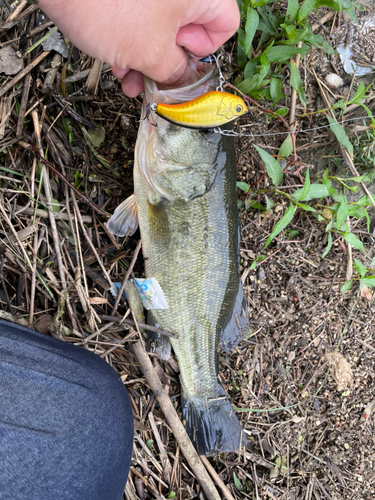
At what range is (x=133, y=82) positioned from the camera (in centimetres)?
232

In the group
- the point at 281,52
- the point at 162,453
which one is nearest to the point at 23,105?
the point at 281,52

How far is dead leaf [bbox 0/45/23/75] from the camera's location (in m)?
2.29

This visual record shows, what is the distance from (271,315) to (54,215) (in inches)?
80.2

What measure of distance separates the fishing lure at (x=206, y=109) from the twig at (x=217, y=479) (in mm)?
2553

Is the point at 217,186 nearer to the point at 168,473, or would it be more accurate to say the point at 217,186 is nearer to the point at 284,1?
the point at 284,1

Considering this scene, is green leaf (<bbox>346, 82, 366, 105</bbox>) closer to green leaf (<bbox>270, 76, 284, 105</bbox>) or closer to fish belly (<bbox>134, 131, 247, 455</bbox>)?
green leaf (<bbox>270, 76, 284, 105</bbox>)

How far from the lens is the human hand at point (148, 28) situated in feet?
5.32

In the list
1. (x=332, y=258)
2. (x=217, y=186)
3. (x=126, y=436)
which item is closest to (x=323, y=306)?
(x=332, y=258)

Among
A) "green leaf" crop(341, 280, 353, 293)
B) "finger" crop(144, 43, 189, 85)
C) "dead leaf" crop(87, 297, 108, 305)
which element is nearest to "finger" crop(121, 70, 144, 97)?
"finger" crop(144, 43, 189, 85)

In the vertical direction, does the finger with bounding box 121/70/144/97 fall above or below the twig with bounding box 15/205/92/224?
above

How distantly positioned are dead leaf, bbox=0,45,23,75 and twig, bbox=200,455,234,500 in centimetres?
317

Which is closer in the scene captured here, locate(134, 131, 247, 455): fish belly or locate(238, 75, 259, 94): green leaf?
locate(134, 131, 247, 455): fish belly

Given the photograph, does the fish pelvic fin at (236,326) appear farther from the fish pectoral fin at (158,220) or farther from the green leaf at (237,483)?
the green leaf at (237,483)

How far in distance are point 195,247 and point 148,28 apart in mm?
1378
